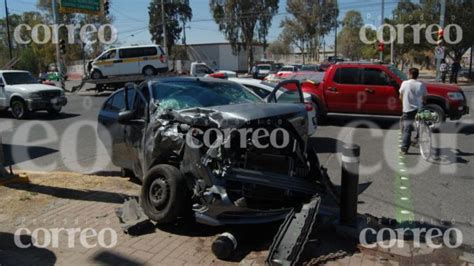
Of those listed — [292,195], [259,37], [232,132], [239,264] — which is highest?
[259,37]

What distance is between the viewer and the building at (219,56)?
69.5 metres

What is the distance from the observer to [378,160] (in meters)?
8.73

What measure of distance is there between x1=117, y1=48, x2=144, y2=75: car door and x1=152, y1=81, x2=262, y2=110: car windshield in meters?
22.6

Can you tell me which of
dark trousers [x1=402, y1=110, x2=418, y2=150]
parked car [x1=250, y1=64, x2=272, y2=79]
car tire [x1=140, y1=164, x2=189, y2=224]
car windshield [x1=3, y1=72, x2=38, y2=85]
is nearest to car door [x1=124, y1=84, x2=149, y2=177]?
car tire [x1=140, y1=164, x2=189, y2=224]

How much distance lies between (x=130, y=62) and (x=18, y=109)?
1223cm

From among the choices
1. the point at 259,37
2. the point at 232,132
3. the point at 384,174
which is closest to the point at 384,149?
the point at 384,174

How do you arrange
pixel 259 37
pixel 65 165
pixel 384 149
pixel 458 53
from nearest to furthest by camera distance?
pixel 65 165 → pixel 384 149 → pixel 458 53 → pixel 259 37

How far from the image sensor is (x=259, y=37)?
6244cm

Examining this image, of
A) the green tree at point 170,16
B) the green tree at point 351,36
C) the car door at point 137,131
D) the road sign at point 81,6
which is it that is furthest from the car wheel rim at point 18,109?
the green tree at point 351,36

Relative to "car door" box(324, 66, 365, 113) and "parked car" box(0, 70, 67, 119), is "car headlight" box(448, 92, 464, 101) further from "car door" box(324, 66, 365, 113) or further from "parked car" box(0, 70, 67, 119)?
"parked car" box(0, 70, 67, 119)

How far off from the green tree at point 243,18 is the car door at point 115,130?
51.5 meters

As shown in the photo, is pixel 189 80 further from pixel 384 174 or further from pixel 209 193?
pixel 384 174

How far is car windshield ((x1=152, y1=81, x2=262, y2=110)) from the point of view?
6.01m

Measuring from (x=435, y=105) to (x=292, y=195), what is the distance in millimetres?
8228
